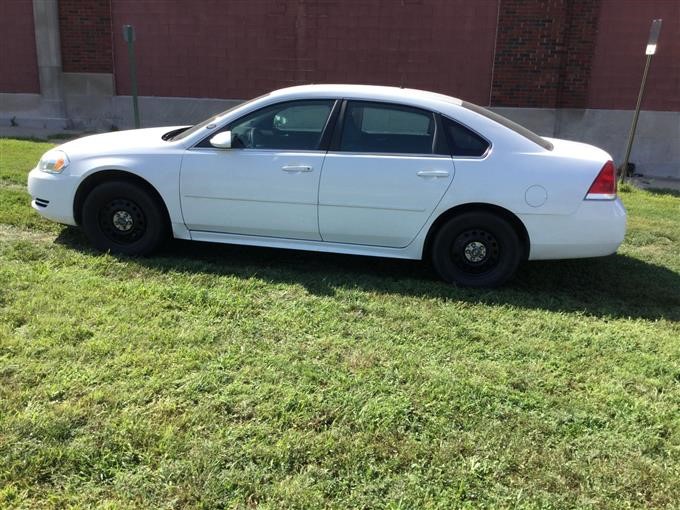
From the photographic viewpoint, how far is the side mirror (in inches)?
201

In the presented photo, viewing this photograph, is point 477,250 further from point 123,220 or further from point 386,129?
point 123,220

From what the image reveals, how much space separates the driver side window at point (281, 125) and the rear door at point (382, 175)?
0.22 metres

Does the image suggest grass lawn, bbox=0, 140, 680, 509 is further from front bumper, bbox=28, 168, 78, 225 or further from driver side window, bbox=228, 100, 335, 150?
driver side window, bbox=228, 100, 335, 150

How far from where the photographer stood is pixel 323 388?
3.43 metres

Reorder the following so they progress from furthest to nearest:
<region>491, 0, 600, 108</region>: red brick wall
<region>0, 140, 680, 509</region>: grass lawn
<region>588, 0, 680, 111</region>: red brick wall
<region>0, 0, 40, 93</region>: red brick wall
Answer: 1. <region>0, 0, 40, 93</region>: red brick wall
2. <region>491, 0, 600, 108</region>: red brick wall
3. <region>588, 0, 680, 111</region>: red brick wall
4. <region>0, 140, 680, 509</region>: grass lawn

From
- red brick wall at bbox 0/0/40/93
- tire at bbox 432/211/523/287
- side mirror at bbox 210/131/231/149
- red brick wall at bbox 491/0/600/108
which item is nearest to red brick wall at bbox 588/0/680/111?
red brick wall at bbox 491/0/600/108

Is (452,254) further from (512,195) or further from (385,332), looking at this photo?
(385,332)

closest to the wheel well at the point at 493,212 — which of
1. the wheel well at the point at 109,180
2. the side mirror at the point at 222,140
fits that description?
the side mirror at the point at 222,140

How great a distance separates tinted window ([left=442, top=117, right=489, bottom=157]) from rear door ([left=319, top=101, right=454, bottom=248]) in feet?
0.26

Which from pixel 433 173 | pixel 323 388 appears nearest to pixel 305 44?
pixel 433 173

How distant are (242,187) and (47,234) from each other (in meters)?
2.13

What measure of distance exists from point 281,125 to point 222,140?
0.52 metres

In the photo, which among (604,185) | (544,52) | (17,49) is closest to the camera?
(604,185)

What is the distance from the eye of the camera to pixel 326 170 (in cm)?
505
